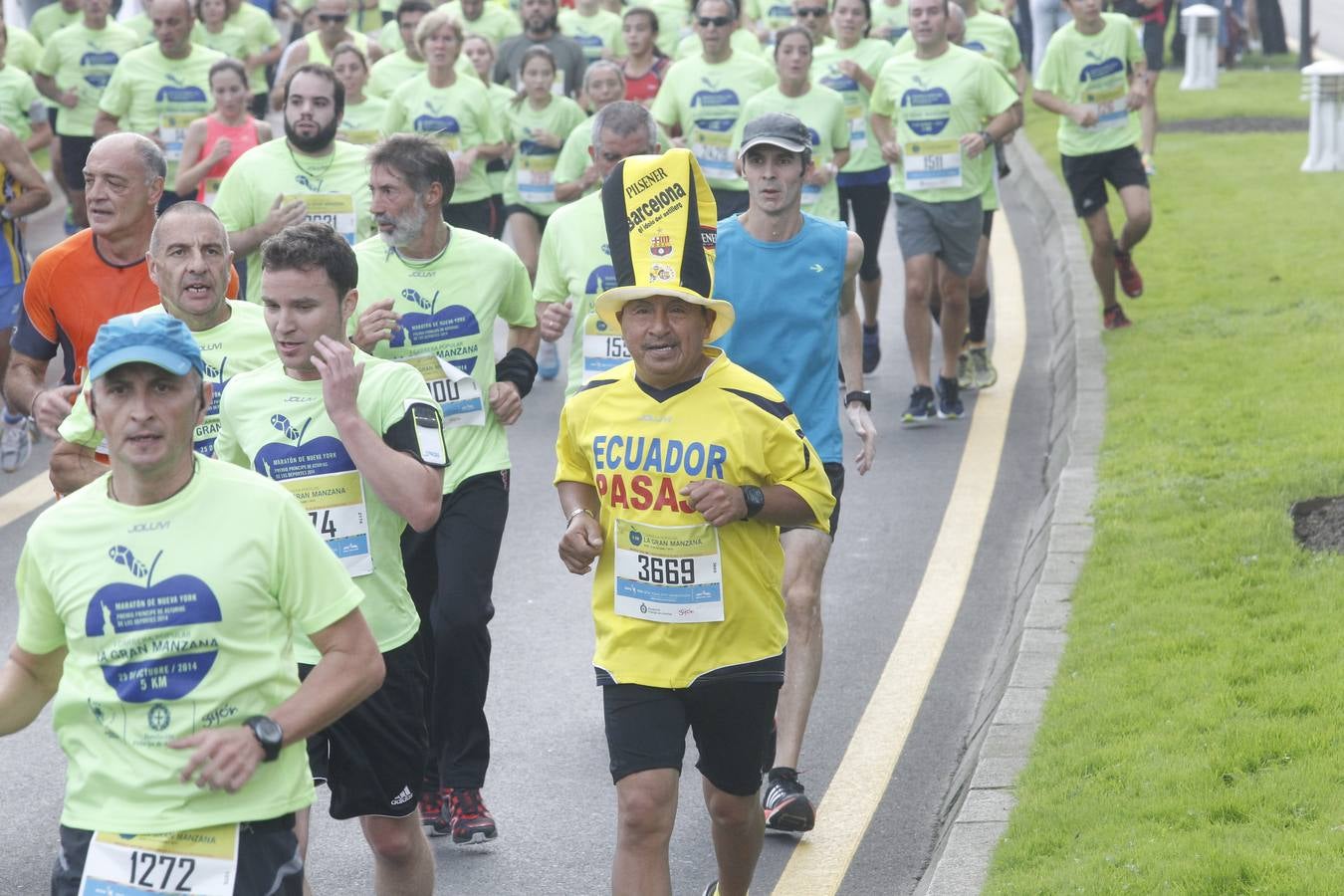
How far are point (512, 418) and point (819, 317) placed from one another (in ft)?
3.35

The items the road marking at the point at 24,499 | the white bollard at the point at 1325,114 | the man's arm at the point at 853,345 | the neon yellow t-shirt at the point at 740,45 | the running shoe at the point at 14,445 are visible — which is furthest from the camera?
the white bollard at the point at 1325,114

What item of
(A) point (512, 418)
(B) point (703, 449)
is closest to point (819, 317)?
(A) point (512, 418)

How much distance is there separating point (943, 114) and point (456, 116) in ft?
10.0

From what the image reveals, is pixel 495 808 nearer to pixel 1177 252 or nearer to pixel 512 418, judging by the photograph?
pixel 512 418

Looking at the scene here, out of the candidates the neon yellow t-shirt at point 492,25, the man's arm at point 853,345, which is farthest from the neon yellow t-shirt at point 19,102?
the man's arm at point 853,345

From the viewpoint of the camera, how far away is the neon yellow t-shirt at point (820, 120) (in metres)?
12.3

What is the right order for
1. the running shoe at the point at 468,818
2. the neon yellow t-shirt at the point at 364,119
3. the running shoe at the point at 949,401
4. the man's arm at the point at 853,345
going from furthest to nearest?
the neon yellow t-shirt at the point at 364,119 < the running shoe at the point at 949,401 < the man's arm at the point at 853,345 < the running shoe at the point at 468,818

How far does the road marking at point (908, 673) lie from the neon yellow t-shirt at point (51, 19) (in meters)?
8.49

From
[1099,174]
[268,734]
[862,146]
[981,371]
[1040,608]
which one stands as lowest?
[981,371]

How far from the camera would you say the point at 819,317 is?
698 centimetres

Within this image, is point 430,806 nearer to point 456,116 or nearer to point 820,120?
point 820,120

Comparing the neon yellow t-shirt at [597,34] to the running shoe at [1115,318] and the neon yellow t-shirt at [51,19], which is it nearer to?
the neon yellow t-shirt at [51,19]

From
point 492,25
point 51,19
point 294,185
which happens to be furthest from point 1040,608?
point 51,19

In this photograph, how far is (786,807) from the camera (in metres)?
6.45
